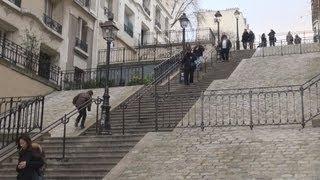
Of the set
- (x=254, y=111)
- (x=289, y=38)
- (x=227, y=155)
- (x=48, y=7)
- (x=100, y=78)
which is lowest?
(x=227, y=155)

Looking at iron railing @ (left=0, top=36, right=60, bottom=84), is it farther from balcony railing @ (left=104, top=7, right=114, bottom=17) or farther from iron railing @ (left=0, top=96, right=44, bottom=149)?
balcony railing @ (left=104, top=7, right=114, bottom=17)

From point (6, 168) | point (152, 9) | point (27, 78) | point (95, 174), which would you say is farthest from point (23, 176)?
point (152, 9)

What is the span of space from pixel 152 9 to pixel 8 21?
2025cm

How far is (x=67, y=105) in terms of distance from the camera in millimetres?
22297

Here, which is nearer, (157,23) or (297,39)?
(297,39)

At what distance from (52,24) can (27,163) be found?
20.7m

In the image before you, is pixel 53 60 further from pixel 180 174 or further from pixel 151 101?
pixel 180 174

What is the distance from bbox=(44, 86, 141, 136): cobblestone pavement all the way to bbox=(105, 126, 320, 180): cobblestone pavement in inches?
162

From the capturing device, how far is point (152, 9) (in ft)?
144

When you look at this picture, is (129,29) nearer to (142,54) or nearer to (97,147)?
(142,54)

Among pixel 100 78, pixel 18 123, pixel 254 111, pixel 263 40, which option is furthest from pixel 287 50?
pixel 18 123

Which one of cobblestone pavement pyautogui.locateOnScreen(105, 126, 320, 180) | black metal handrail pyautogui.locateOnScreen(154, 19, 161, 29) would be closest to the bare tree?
black metal handrail pyautogui.locateOnScreen(154, 19, 161, 29)

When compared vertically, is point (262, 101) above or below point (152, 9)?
below

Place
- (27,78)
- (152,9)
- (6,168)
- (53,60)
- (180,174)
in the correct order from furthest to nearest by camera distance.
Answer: (152,9), (53,60), (27,78), (6,168), (180,174)
